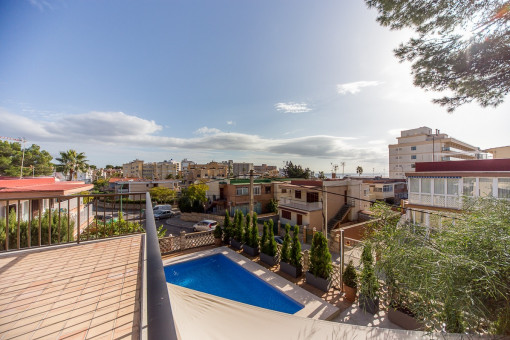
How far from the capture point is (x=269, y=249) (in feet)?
31.1

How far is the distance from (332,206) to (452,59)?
17.2 m

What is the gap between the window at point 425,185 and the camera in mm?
11817

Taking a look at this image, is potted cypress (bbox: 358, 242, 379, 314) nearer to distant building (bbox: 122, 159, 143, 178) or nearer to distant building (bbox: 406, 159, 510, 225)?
distant building (bbox: 406, 159, 510, 225)

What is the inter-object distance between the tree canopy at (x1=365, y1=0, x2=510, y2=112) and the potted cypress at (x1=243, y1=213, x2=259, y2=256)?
28.5 ft

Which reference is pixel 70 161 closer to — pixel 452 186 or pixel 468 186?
pixel 452 186

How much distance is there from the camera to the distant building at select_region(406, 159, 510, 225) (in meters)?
9.67

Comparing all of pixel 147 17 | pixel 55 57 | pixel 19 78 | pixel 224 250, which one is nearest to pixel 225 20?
pixel 147 17

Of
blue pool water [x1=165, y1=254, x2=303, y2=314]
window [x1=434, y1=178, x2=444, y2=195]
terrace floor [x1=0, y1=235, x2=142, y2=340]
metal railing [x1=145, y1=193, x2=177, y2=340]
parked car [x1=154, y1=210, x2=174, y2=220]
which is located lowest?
parked car [x1=154, y1=210, x2=174, y2=220]

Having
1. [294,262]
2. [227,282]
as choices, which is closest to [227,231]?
[227,282]

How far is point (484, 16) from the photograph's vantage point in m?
Answer: 4.21

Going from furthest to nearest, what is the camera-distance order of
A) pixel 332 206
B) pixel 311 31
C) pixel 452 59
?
pixel 332 206
pixel 311 31
pixel 452 59

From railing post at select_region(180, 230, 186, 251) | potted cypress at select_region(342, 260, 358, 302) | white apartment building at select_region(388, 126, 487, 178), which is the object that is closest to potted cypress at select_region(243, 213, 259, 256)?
railing post at select_region(180, 230, 186, 251)

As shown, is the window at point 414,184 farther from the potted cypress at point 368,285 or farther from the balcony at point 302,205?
the potted cypress at point 368,285

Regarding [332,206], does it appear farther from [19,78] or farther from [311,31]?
[19,78]
